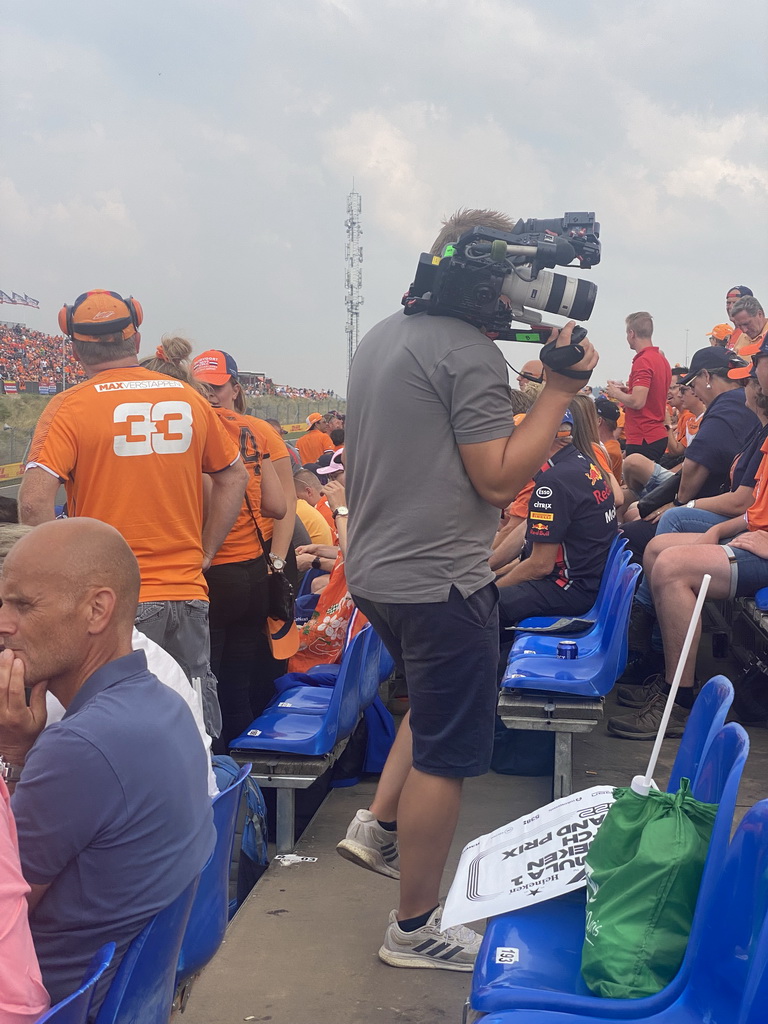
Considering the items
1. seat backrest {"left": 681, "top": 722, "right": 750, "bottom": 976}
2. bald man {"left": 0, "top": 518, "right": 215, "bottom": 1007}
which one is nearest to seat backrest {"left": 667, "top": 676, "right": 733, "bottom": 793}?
seat backrest {"left": 681, "top": 722, "right": 750, "bottom": 976}

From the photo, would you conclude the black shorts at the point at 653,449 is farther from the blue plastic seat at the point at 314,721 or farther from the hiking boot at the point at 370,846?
the hiking boot at the point at 370,846

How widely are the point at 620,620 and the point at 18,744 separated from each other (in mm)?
2580

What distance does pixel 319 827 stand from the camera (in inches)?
153

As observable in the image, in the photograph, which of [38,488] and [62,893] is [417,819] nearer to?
[62,893]

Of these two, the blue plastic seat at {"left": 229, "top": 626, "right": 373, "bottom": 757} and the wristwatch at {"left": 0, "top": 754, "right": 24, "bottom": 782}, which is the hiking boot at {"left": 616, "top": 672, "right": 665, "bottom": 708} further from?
the wristwatch at {"left": 0, "top": 754, "right": 24, "bottom": 782}

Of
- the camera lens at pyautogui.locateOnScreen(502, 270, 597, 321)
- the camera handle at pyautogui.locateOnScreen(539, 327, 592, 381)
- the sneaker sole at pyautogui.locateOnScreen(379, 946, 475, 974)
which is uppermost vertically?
the camera lens at pyautogui.locateOnScreen(502, 270, 597, 321)

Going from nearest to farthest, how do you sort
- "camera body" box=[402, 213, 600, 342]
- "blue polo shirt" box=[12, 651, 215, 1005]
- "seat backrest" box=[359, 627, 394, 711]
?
"blue polo shirt" box=[12, 651, 215, 1005]
"camera body" box=[402, 213, 600, 342]
"seat backrest" box=[359, 627, 394, 711]

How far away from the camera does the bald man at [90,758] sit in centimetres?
150

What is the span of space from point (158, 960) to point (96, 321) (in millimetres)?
2444

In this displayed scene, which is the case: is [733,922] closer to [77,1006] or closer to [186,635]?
[77,1006]

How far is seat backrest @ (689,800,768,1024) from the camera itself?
142cm

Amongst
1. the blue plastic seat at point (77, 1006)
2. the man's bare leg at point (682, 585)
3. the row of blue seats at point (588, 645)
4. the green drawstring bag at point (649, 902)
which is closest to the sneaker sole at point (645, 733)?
the man's bare leg at point (682, 585)

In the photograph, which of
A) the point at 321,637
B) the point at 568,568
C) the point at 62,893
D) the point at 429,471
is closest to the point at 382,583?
the point at 429,471

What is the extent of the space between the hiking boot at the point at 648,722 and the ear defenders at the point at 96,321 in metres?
2.91
